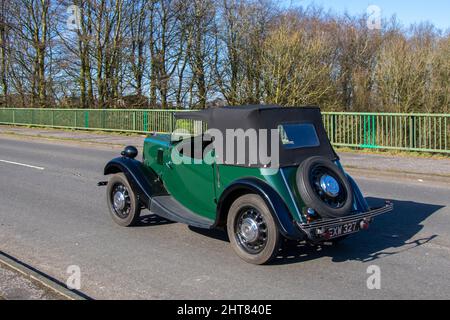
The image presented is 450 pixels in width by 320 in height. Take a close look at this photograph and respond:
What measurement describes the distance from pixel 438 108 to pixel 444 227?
13814 millimetres

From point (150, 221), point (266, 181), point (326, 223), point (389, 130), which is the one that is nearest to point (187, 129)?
point (150, 221)

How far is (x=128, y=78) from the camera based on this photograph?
3481cm

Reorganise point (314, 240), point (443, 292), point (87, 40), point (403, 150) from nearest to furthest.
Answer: point (443, 292), point (314, 240), point (403, 150), point (87, 40)

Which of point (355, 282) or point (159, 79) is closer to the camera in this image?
point (355, 282)

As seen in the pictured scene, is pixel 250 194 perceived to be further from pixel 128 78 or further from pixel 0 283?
pixel 128 78

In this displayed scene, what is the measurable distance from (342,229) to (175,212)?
2029 millimetres

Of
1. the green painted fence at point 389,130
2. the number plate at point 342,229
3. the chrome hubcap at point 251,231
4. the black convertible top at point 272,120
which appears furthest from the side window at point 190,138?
the green painted fence at point 389,130

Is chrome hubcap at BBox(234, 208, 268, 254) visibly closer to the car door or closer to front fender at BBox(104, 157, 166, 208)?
the car door

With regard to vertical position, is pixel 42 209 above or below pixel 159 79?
below

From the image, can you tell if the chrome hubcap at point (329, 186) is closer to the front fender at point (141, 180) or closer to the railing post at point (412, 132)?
the front fender at point (141, 180)

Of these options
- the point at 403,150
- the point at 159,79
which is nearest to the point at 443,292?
the point at 403,150

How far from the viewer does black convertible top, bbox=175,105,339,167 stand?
220 inches

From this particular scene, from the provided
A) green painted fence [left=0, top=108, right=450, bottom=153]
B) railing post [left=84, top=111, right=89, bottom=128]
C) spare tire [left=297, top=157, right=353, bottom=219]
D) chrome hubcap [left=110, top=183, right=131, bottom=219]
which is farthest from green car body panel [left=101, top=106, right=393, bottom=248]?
railing post [left=84, top=111, right=89, bottom=128]

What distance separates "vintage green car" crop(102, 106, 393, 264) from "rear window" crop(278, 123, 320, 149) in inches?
0.5
